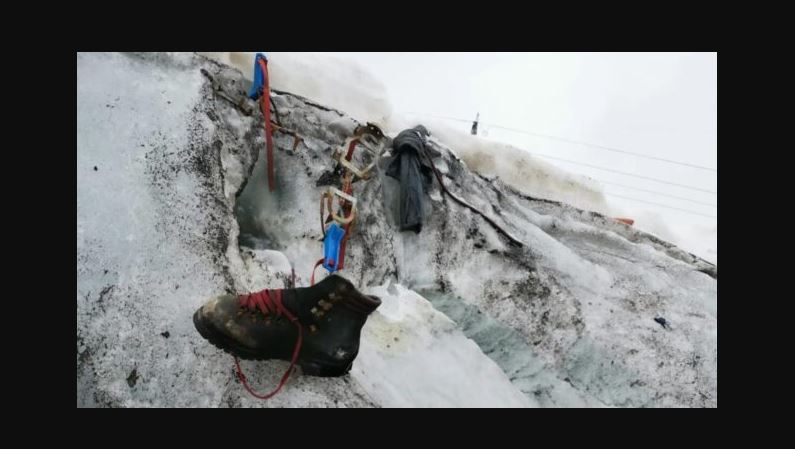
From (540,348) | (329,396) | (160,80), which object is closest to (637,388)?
(540,348)

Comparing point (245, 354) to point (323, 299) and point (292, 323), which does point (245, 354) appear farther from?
point (323, 299)

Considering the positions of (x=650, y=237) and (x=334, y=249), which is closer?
(x=334, y=249)

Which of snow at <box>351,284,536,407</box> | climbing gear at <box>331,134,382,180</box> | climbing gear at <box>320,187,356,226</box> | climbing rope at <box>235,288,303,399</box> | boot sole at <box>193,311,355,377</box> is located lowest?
snow at <box>351,284,536,407</box>

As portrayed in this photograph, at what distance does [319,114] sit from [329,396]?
2.37m

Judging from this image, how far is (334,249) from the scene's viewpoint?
10.1 ft

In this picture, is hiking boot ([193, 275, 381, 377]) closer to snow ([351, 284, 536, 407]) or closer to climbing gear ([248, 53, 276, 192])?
snow ([351, 284, 536, 407])

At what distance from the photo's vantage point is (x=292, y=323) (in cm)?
241

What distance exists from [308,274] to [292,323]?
2.98ft

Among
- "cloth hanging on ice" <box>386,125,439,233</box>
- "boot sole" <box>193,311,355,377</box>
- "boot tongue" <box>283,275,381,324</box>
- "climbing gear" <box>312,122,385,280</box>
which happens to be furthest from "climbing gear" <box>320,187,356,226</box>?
"boot sole" <box>193,311,355,377</box>

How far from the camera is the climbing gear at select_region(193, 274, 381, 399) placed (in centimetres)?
238

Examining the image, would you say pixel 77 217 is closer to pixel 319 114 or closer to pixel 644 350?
pixel 319 114

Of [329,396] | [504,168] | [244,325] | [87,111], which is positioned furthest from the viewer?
[504,168]

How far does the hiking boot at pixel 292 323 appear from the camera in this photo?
2373 mm

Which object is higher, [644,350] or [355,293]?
[355,293]
